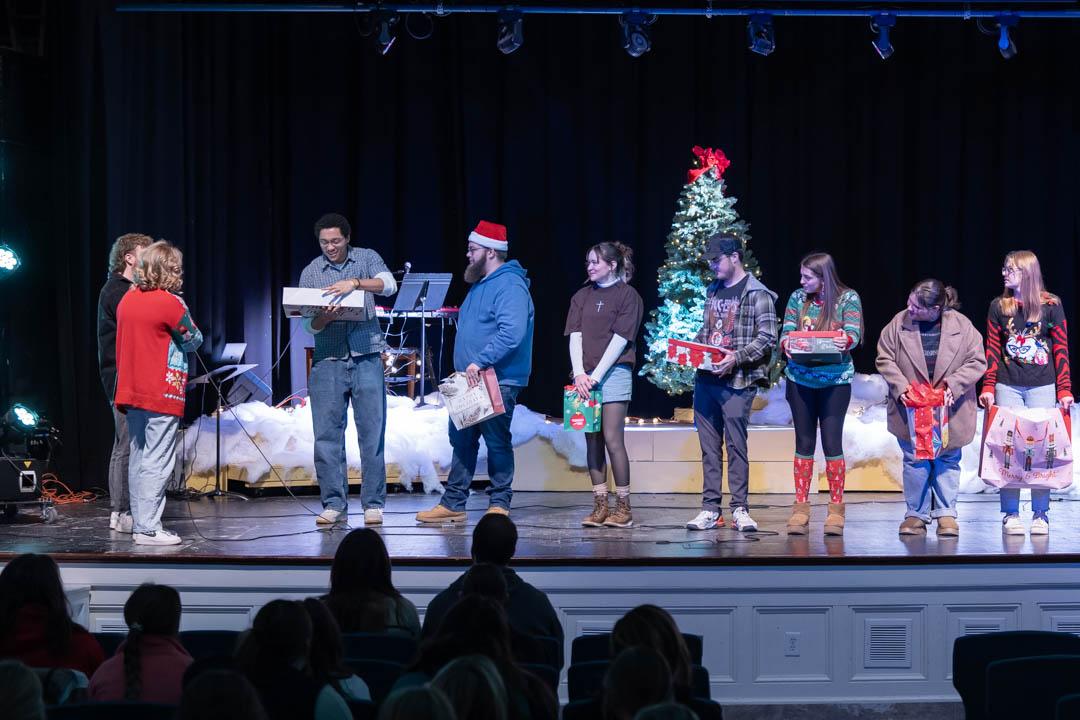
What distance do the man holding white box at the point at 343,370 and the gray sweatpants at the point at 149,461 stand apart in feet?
2.65

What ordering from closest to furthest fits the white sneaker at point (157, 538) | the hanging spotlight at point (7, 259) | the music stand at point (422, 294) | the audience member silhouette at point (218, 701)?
the audience member silhouette at point (218, 701)
the white sneaker at point (157, 538)
the hanging spotlight at point (7, 259)
the music stand at point (422, 294)

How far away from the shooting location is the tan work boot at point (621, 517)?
277 inches

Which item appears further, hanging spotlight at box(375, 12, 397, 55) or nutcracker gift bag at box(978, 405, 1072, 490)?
hanging spotlight at box(375, 12, 397, 55)

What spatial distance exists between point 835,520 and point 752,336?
107 centimetres

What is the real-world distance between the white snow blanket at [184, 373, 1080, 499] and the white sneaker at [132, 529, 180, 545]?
2.31m

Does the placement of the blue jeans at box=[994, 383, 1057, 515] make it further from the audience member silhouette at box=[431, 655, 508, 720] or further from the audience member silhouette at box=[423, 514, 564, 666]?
the audience member silhouette at box=[431, 655, 508, 720]

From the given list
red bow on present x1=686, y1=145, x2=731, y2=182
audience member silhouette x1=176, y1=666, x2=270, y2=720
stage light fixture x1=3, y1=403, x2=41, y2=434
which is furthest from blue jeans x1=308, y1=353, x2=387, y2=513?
audience member silhouette x1=176, y1=666, x2=270, y2=720

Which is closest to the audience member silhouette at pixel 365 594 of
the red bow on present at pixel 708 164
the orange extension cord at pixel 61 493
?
the orange extension cord at pixel 61 493

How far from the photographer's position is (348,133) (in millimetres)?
11477

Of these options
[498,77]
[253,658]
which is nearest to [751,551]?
[253,658]

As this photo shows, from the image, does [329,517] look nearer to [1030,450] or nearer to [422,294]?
[1030,450]

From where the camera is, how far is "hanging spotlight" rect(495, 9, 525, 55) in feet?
29.5

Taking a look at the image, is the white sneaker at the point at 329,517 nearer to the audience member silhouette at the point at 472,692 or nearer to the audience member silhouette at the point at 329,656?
the audience member silhouette at the point at 329,656

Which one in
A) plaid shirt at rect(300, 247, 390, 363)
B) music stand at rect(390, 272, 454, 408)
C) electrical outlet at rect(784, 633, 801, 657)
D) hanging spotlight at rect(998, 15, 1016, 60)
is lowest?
electrical outlet at rect(784, 633, 801, 657)
